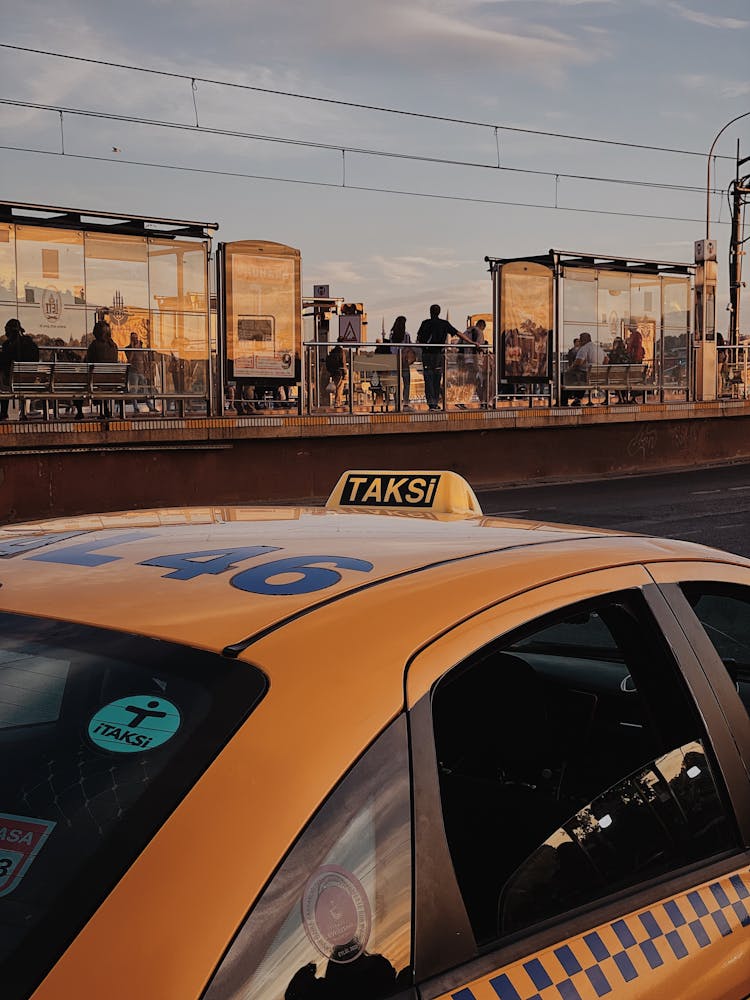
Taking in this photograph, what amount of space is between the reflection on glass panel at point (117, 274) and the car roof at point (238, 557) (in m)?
14.7

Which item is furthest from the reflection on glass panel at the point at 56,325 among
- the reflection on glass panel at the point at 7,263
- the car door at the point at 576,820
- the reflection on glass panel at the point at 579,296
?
the car door at the point at 576,820

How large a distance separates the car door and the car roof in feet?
0.51

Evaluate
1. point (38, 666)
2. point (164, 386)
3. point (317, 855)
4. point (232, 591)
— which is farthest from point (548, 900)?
point (164, 386)

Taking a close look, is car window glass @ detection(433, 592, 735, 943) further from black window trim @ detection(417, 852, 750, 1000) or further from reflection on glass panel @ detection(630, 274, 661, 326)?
reflection on glass panel @ detection(630, 274, 661, 326)

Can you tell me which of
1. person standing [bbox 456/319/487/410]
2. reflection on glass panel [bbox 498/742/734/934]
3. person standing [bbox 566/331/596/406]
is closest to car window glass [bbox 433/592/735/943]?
reflection on glass panel [bbox 498/742/734/934]

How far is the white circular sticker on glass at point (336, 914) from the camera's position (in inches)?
52.6

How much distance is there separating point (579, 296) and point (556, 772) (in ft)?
67.5

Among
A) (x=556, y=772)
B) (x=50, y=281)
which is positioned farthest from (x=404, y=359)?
(x=556, y=772)

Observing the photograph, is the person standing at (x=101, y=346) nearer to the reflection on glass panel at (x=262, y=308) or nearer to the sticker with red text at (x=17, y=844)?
the reflection on glass panel at (x=262, y=308)

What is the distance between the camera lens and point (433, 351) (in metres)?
19.8

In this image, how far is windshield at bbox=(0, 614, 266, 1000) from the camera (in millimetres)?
1321

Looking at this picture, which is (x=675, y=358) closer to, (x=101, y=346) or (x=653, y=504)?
(x=653, y=504)

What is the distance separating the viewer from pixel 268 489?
19.0m

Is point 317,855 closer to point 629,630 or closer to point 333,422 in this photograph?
point 629,630
